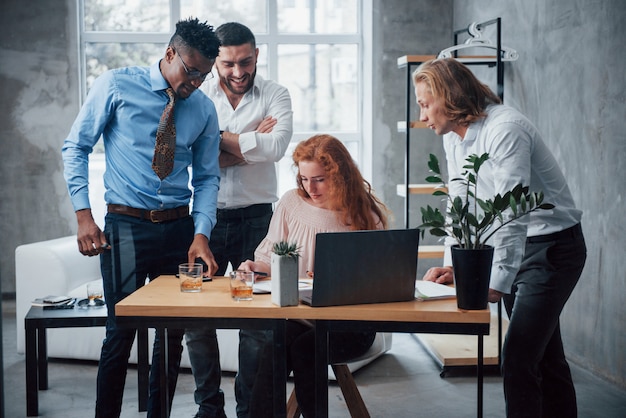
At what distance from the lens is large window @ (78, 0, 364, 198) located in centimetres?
554

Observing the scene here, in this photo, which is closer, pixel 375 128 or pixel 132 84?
pixel 132 84

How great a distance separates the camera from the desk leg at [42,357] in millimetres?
3209

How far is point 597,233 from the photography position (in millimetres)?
3469

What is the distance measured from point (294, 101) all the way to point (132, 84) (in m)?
3.26

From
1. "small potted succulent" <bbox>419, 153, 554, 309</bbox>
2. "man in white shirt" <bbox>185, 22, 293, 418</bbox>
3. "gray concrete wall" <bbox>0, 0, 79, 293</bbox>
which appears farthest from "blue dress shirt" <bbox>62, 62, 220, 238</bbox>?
"gray concrete wall" <bbox>0, 0, 79, 293</bbox>

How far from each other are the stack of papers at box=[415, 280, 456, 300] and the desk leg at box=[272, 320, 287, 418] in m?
0.38

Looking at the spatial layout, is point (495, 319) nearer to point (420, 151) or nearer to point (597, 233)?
point (597, 233)

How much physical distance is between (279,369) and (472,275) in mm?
555

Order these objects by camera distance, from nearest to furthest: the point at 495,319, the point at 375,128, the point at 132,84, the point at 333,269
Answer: the point at 333,269, the point at 132,84, the point at 495,319, the point at 375,128

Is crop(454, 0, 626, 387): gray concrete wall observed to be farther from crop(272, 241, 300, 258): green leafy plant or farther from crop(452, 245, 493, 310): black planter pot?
crop(272, 241, 300, 258): green leafy plant

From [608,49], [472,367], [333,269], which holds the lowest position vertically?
[472,367]

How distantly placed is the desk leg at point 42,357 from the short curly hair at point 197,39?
1531 mm

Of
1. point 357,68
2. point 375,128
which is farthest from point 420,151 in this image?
point 357,68

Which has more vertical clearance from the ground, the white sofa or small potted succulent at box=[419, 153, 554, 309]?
small potted succulent at box=[419, 153, 554, 309]
